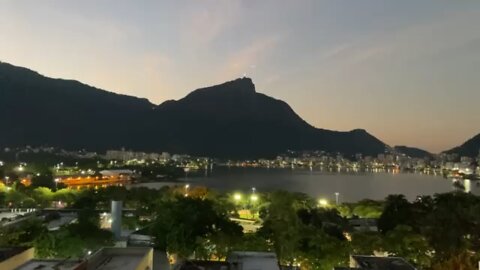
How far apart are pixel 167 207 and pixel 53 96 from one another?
250ft

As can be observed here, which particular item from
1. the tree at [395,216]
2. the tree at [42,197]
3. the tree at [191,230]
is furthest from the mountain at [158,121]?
the tree at [191,230]

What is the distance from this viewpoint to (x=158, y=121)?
90.4 meters

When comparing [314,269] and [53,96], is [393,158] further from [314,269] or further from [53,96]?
[314,269]

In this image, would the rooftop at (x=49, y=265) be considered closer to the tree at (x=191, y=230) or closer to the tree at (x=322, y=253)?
the tree at (x=191, y=230)

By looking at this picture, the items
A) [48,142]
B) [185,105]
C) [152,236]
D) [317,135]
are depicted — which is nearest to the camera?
[152,236]

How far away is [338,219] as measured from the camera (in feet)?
45.8

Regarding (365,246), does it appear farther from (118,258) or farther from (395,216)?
(118,258)

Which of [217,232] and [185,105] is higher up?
[185,105]

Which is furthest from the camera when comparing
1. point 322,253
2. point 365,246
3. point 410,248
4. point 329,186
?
point 329,186

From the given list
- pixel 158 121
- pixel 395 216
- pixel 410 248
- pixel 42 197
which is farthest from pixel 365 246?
pixel 158 121

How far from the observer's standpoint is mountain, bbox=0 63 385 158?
236 ft

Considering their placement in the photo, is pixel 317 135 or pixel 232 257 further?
pixel 317 135

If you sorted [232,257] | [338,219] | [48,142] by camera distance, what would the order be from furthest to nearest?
[48,142]
[338,219]
[232,257]

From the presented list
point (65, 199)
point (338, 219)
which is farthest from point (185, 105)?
point (338, 219)
